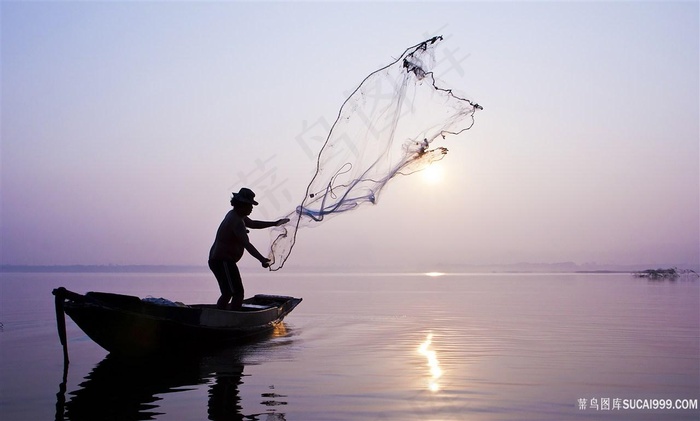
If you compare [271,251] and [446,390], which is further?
[271,251]

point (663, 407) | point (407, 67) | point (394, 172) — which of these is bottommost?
point (663, 407)

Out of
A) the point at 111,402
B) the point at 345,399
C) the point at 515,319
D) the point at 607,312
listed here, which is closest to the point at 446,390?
the point at 345,399

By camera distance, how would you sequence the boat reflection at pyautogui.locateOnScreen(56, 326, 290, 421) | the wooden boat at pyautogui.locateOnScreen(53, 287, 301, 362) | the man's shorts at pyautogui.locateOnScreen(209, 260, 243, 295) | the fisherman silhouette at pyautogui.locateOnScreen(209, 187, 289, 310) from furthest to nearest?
the man's shorts at pyautogui.locateOnScreen(209, 260, 243, 295) < the fisherman silhouette at pyautogui.locateOnScreen(209, 187, 289, 310) < the wooden boat at pyautogui.locateOnScreen(53, 287, 301, 362) < the boat reflection at pyautogui.locateOnScreen(56, 326, 290, 421)

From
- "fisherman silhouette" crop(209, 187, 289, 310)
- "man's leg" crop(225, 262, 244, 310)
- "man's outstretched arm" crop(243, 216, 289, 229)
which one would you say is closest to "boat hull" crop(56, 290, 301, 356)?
"man's leg" crop(225, 262, 244, 310)

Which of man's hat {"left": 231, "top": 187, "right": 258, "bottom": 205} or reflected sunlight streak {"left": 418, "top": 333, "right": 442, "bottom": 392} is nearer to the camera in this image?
reflected sunlight streak {"left": 418, "top": 333, "right": 442, "bottom": 392}

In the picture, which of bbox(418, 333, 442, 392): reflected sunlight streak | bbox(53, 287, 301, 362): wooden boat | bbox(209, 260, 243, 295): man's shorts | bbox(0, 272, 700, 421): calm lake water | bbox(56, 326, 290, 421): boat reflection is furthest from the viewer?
bbox(209, 260, 243, 295): man's shorts

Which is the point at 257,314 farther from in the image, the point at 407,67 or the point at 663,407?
the point at 663,407

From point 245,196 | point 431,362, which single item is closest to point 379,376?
point 431,362

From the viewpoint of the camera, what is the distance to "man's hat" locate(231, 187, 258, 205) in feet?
49.9

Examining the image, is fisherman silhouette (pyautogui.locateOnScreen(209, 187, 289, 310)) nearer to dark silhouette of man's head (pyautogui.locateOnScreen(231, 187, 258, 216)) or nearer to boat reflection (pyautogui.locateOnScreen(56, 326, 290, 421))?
dark silhouette of man's head (pyautogui.locateOnScreen(231, 187, 258, 216))

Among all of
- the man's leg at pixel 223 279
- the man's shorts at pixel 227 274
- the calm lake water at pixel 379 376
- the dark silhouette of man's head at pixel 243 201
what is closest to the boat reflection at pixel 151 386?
the calm lake water at pixel 379 376

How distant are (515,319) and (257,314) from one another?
10.3 meters

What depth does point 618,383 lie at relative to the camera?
1145cm

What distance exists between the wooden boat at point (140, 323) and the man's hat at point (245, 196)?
2390 mm
